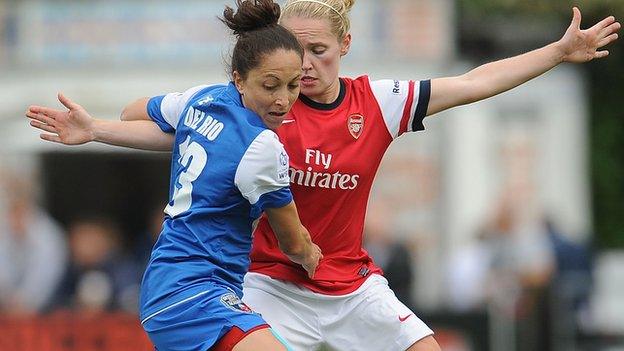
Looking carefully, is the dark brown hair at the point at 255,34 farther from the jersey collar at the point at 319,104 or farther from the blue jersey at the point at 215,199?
the jersey collar at the point at 319,104

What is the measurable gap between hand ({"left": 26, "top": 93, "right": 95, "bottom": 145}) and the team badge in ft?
3.29

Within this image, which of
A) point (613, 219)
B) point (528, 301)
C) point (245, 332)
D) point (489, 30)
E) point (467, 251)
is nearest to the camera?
point (245, 332)

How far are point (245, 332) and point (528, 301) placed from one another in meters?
7.13

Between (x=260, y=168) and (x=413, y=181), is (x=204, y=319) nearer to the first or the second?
(x=260, y=168)

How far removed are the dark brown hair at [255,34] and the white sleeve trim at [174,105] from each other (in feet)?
0.98

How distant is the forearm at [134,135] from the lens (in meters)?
6.07

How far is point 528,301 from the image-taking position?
1234cm

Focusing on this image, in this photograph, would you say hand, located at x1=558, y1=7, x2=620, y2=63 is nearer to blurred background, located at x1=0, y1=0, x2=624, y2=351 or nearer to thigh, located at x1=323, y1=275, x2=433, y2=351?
thigh, located at x1=323, y1=275, x2=433, y2=351

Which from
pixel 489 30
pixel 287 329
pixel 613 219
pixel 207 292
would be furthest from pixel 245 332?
pixel 613 219

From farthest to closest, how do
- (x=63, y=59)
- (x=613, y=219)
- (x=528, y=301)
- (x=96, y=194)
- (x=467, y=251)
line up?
(x=613, y=219) → (x=96, y=194) → (x=63, y=59) → (x=467, y=251) → (x=528, y=301)

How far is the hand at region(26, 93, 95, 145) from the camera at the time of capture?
6.15 meters

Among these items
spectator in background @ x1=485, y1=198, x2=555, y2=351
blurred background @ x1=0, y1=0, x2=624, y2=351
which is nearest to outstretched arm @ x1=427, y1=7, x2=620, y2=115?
blurred background @ x1=0, y1=0, x2=624, y2=351

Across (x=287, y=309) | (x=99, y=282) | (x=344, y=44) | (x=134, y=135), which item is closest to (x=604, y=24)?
(x=344, y=44)

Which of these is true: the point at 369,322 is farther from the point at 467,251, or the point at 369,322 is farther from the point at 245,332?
the point at 467,251
